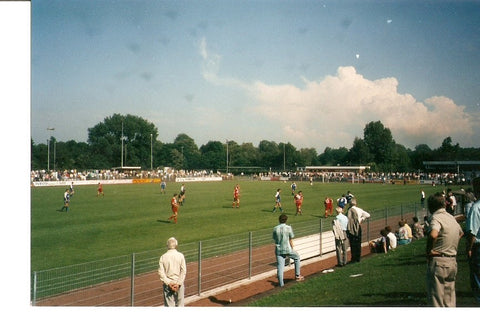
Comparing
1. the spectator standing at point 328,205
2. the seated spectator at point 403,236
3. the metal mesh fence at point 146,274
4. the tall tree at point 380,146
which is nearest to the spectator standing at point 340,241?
the metal mesh fence at point 146,274

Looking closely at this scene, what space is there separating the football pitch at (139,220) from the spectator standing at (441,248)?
9.37 meters

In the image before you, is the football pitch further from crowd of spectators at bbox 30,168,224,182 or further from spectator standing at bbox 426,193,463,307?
spectator standing at bbox 426,193,463,307

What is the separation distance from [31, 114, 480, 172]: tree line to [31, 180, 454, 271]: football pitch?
8.99 ft

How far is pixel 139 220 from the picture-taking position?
18.8 m

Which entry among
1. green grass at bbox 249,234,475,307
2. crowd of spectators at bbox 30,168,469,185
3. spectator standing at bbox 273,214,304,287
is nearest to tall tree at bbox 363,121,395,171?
crowd of spectators at bbox 30,168,469,185

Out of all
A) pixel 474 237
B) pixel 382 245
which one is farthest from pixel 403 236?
pixel 474 237

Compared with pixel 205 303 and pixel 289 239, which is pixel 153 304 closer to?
pixel 205 303

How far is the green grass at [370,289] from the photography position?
23.5ft

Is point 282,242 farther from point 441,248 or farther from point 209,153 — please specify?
point 209,153

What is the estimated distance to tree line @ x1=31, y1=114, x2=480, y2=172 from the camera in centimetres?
2108

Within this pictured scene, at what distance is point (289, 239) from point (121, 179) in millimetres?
39029

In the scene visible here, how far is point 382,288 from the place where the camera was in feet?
25.3

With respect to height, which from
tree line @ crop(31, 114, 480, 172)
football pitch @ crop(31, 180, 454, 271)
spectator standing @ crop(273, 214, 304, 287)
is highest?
tree line @ crop(31, 114, 480, 172)
